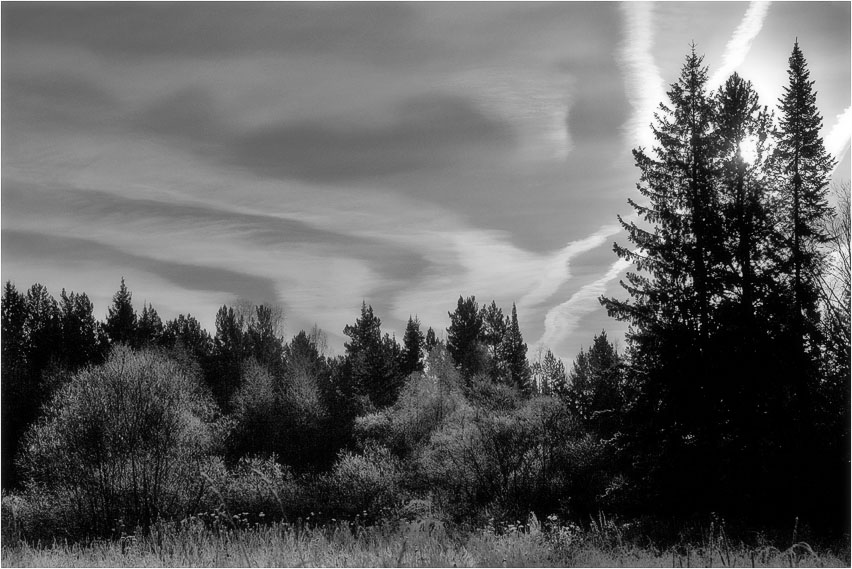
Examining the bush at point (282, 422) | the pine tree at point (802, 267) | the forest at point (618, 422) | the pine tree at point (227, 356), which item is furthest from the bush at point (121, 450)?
the pine tree at point (227, 356)

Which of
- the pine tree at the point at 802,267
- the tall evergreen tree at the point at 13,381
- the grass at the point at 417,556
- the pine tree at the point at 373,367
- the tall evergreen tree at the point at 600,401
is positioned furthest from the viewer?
the pine tree at the point at 373,367

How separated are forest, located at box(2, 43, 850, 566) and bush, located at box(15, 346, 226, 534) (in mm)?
116

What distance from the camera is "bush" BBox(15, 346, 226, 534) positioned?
31.2m

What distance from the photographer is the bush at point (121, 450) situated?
102ft

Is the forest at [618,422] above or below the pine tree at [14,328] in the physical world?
below

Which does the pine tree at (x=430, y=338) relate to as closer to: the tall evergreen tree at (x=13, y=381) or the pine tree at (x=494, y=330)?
the pine tree at (x=494, y=330)

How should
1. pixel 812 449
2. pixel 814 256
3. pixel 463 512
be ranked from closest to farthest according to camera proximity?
pixel 812 449 < pixel 814 256 < pixel 463 512

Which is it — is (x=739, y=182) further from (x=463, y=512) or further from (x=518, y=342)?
(x=518, y=342)

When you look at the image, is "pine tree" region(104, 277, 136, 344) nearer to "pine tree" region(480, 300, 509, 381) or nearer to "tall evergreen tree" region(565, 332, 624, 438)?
"pine tree" region(480, 300, 509, 381)

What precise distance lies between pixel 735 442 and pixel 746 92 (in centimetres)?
1270

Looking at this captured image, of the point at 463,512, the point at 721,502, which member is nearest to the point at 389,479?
the point at 463,512

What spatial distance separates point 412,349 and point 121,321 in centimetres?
3432

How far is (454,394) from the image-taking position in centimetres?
5494

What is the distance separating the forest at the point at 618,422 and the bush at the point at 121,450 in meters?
0.12
